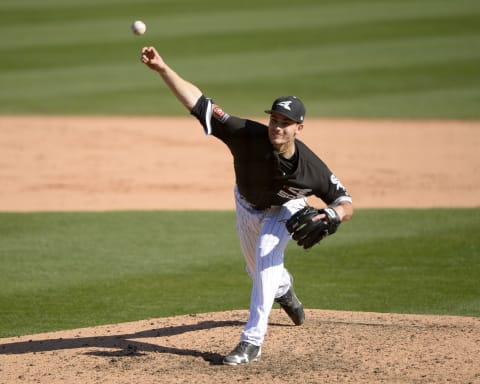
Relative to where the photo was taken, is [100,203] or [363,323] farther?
[100,203]

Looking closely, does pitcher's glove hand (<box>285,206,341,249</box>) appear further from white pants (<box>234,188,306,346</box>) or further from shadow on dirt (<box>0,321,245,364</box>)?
shadow on dirt (<box>0,321,245,364</box>)

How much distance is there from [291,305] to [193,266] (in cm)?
228

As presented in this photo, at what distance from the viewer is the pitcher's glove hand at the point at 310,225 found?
17.6 feet

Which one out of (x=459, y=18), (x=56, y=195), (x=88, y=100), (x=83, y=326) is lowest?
(x=83, y=326)

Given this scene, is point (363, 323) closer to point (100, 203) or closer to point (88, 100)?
point (100, 203)

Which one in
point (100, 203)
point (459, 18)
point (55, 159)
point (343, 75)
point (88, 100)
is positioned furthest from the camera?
point (459, 18)

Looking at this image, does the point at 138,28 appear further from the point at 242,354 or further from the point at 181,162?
the point at 181,162

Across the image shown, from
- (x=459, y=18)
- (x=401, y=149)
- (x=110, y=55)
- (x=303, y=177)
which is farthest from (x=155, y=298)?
(x=459, y=18)

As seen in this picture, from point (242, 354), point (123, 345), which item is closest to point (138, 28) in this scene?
point (123, 345)

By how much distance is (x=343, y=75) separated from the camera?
19109 millimetres

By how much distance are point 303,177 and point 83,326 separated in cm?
236

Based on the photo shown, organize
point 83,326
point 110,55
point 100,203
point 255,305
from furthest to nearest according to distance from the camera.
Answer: point 110,55, point 100,203, point 83,326, point 255,305

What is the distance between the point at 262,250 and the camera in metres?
5.54

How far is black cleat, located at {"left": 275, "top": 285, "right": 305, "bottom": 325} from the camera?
6.21 metres
